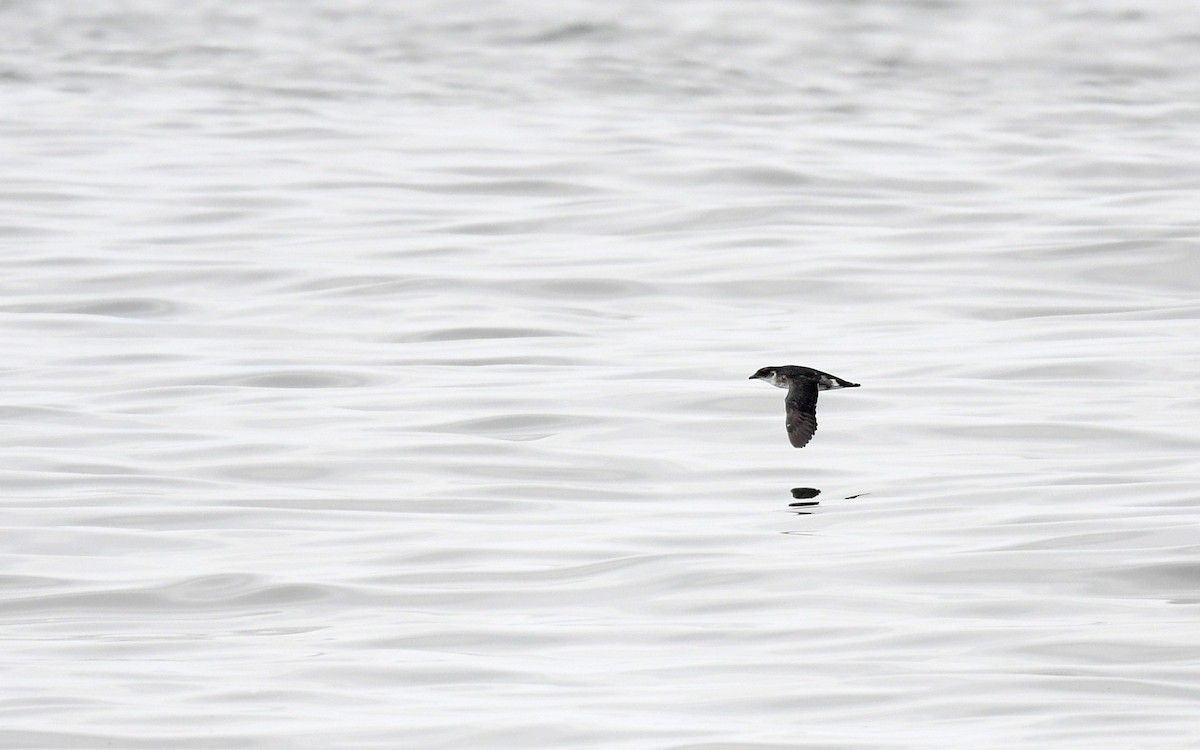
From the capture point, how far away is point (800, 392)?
11.9 metres

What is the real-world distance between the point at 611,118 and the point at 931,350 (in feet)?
38.9

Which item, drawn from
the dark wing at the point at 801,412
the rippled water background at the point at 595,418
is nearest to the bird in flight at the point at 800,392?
the dark wing at the point at 801,412

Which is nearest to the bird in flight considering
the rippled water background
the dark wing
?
the dark wing

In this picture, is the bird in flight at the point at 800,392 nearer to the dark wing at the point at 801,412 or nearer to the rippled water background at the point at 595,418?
the dark wing at the point at 801,412

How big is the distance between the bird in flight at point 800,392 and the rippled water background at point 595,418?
1.24ft

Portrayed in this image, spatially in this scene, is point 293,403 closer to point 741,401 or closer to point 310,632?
point 741,401

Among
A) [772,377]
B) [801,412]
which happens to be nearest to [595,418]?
[772,377]

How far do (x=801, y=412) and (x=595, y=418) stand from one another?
1.97 meters

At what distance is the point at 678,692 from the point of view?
817cm

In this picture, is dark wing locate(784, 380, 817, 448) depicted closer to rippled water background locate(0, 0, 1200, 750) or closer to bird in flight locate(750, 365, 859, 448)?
bird in flight locate(750, 365, 859, 448)

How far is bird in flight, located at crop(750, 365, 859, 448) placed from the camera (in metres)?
11.3

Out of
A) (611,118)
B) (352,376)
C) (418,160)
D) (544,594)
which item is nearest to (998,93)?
(611,118)

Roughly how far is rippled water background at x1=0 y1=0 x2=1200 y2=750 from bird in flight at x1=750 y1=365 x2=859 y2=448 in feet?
1.24

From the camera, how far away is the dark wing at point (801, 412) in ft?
36.8
